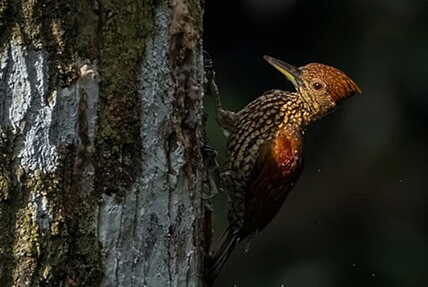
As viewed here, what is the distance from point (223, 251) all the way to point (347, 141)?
3.86 m

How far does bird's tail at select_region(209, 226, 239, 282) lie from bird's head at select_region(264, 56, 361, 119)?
0.53m

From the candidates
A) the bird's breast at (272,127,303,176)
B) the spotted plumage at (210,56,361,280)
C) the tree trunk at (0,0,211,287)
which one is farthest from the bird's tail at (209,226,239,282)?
the tree trunk at (0,0,211,287)

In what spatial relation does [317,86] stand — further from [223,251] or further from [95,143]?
[95,143]

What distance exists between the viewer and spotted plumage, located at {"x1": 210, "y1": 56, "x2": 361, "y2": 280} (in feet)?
16.5

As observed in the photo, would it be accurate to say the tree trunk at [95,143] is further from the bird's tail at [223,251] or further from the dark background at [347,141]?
the dark background at [347,141]

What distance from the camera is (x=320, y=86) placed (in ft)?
17.1

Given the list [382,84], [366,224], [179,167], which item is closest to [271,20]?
[382,84]

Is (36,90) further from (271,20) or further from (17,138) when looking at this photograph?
(271,20)

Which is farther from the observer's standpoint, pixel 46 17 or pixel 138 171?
pixel 138 171

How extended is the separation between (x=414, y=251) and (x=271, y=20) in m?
1.53

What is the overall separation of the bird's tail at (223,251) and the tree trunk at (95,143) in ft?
1.86

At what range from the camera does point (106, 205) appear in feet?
10.7

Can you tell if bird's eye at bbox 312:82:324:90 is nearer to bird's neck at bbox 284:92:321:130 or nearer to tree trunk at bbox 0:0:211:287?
bird's neck at bbox 284:92:321:130

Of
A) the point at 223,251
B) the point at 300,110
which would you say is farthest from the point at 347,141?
the point at 223,251
